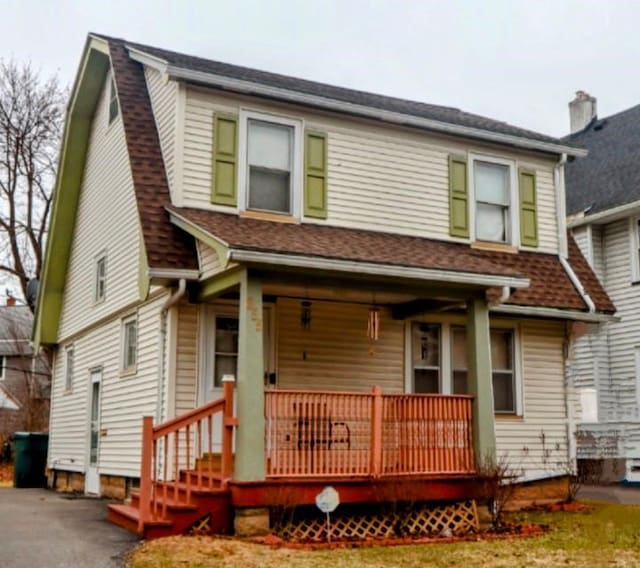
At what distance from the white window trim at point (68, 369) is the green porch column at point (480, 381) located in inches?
358

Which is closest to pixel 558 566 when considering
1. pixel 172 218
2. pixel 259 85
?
pixel 172 218

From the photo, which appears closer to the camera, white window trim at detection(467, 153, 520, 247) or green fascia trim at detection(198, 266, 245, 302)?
green fascia trim at detection(198, 266, 245, 302)

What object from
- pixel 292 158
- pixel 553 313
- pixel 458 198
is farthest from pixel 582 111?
pixel 292 158

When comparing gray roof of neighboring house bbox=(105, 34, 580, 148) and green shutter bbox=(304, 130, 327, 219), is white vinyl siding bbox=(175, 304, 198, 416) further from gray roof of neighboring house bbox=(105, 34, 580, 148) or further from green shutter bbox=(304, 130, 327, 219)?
gray roof of neighboring house bbox=(105, 34, 580, 148)

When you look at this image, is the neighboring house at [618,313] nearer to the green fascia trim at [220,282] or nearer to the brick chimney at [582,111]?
the brick chimney at [582,111]

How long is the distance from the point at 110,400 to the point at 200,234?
4857 mm

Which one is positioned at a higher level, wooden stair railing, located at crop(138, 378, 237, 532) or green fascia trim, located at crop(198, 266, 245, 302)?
green fascia trim, located at crop(198, 266, 245, 302)

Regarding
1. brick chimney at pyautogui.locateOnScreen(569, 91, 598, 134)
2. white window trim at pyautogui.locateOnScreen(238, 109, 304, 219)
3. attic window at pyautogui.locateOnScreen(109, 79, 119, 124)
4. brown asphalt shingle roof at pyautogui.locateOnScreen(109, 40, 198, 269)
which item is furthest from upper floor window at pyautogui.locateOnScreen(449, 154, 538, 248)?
brick chimney at pyautogui.locateOnScreen(569, 91, 598, 134)

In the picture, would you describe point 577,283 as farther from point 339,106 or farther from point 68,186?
point 68,186

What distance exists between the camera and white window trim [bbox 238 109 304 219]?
12.7 metres

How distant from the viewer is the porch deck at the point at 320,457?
31.8 feet

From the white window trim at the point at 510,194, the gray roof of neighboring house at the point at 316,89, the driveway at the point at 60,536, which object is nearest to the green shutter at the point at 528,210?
the white window trim at the point at 510,194

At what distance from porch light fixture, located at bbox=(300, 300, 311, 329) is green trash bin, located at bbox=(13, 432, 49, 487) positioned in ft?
29.3

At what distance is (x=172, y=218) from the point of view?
472 inches
